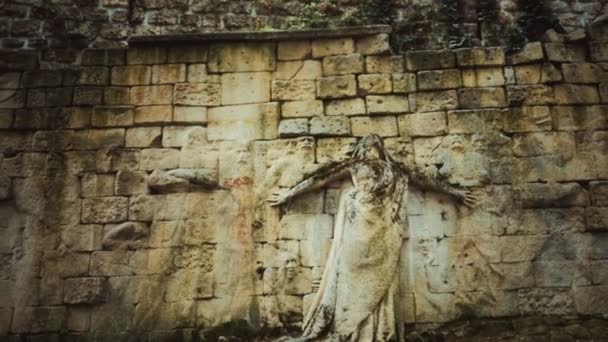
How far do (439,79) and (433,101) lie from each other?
10.8 inches

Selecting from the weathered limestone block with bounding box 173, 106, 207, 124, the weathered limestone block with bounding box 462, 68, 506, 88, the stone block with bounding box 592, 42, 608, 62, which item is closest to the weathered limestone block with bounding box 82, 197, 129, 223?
the weathered limestone block with bounding box 173, 106, 207, 124

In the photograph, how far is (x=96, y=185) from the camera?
22.1 ft

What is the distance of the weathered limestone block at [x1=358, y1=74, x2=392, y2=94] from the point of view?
694 centimetres

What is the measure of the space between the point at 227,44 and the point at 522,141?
350 centimetres

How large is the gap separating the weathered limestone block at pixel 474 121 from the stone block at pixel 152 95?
10.4ft

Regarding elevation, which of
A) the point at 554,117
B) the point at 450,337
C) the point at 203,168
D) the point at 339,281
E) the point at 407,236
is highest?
the point at 554,117

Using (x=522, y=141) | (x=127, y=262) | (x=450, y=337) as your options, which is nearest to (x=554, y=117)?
(x=522, y=141)

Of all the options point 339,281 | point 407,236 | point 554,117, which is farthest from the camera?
point 554,117

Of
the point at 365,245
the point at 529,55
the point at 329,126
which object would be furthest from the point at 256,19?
the point at 365,245

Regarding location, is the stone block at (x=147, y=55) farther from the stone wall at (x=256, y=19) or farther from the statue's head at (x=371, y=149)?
the statue's head at (x=371, y=149)

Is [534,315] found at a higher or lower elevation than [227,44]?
lower

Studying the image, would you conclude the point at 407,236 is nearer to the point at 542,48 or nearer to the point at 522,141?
the point at 522,141

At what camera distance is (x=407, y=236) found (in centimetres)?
641

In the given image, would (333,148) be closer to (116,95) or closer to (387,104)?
(387,104)
